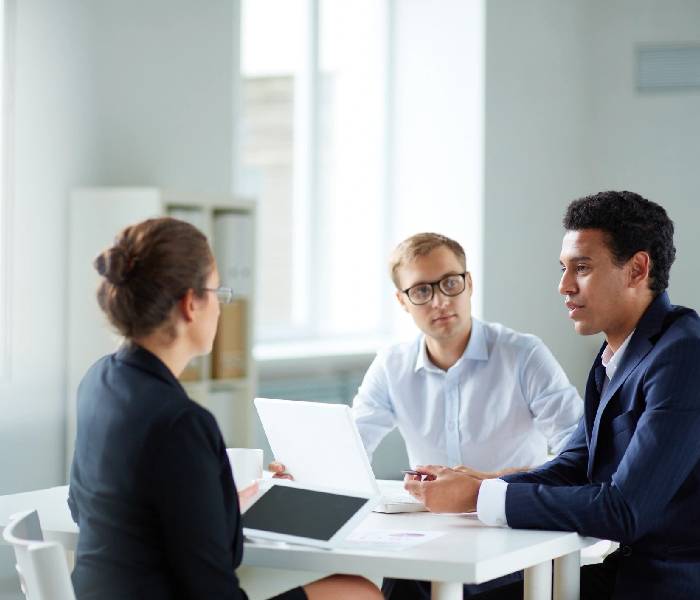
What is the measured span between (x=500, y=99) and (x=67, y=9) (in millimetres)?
2379

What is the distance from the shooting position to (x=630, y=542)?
217 centimetres

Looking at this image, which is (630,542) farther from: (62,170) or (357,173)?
(357,173)

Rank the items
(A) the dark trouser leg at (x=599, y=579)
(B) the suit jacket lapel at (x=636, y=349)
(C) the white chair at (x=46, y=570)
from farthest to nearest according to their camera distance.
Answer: (A) the dark trouser leg at (x=599, y=579), (B) the suit jacket lapel at (x=636, y=349), (C) the white chair at (x=46, y=570)

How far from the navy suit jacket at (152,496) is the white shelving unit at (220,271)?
1.89 meters

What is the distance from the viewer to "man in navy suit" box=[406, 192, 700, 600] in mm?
2107

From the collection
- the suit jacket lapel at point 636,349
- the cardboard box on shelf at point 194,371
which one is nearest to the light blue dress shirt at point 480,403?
the suit jacket lapel at point 636,349

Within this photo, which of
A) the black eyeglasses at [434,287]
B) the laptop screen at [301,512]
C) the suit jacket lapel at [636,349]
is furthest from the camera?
the black eyeglasses at [434,287]

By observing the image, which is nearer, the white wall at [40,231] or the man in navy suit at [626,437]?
the man in navy suit at [626,437]

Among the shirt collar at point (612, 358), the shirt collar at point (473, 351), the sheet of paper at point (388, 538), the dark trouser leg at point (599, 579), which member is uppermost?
the shirt collar at point (612, 358)

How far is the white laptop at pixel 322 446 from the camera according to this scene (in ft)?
7.40

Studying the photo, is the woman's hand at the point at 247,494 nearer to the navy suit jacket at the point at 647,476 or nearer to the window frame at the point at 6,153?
the navy suit jacket at the point at 647,476

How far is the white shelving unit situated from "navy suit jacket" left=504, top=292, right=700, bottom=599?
6.42 feet

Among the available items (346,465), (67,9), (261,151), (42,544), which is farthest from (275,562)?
(261,151)

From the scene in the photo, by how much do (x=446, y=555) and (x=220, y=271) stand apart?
2.19 meters
